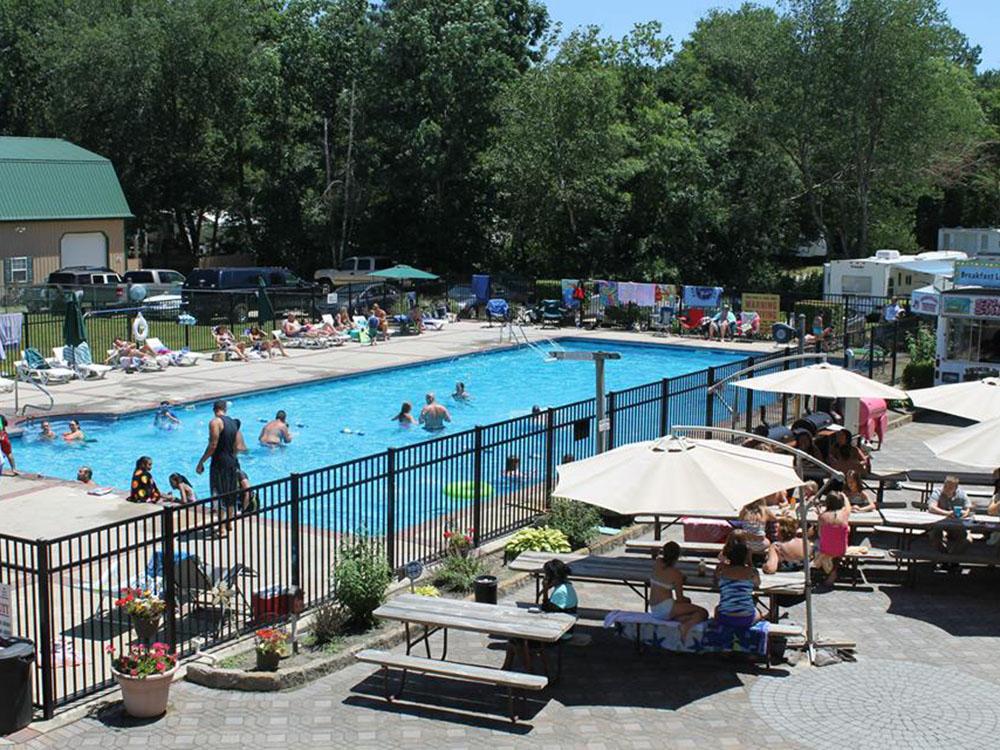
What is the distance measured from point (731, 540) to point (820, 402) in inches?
459

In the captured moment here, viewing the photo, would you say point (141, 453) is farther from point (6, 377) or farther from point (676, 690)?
point (676, 690)

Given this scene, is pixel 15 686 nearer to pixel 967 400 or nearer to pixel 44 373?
pixel 967 400

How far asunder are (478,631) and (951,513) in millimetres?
6615

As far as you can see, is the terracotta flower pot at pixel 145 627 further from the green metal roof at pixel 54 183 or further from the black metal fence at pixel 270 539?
the green metal roof at pixel 54 183

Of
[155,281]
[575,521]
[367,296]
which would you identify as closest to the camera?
[575,521]

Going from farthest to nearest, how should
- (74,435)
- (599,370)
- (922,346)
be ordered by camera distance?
(922,346)
(74,435)
(599,370)

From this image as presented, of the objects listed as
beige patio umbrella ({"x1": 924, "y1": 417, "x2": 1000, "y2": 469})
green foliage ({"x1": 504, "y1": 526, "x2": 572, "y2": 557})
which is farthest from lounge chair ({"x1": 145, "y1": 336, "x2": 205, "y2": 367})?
beige patio umbrella ({"x1": 924, "y1": 417, "x2": 1000, "y2": 469})

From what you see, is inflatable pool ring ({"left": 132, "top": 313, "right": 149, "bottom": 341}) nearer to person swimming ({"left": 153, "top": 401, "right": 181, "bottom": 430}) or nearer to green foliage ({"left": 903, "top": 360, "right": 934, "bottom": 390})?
person swimming ({"left": 153, "top": 401, "right": 181, "bottom": 430})

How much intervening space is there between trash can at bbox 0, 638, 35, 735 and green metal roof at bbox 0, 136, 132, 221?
37860 mm

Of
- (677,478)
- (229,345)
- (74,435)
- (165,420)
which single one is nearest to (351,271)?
(229,345)

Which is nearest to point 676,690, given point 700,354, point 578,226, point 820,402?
point 820,402

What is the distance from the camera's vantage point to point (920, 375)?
26.4 m

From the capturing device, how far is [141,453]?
78.1ft

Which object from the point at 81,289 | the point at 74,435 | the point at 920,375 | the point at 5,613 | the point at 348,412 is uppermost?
the point at 81,289
